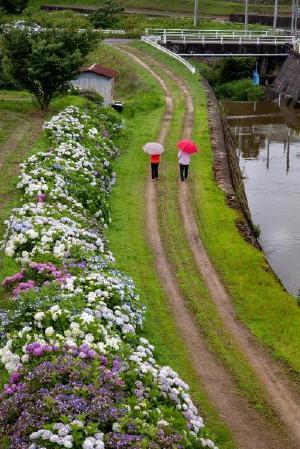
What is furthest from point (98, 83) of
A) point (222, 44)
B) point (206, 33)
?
point (206, 33)

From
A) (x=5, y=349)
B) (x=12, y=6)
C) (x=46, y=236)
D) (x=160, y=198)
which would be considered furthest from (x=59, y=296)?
(x=12, y=6)

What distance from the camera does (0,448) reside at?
1116cm

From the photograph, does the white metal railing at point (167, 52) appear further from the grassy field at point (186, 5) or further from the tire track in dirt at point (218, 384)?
the grassy field at point (186, 5)

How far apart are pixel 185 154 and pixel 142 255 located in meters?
7.11

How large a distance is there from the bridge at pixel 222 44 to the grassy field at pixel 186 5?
32808 mm

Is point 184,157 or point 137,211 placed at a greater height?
point 184,157

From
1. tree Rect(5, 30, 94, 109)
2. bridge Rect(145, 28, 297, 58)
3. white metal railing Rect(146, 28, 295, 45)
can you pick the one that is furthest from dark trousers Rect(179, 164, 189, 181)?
white metal railing Rect(146, 28, 295, 45)

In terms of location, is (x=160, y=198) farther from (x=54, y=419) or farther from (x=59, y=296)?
(x=54, y=419)

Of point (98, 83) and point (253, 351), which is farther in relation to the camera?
point (98, 83)

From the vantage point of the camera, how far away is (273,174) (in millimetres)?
36156

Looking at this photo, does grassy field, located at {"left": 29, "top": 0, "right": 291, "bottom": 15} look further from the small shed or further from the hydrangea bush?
the hydrangea bush

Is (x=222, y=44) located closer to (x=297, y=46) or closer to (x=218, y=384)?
(x=297, y=46)

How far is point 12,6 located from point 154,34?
21.9m

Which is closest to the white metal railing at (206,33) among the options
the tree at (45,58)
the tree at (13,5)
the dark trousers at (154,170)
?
the tree at (13,5)
